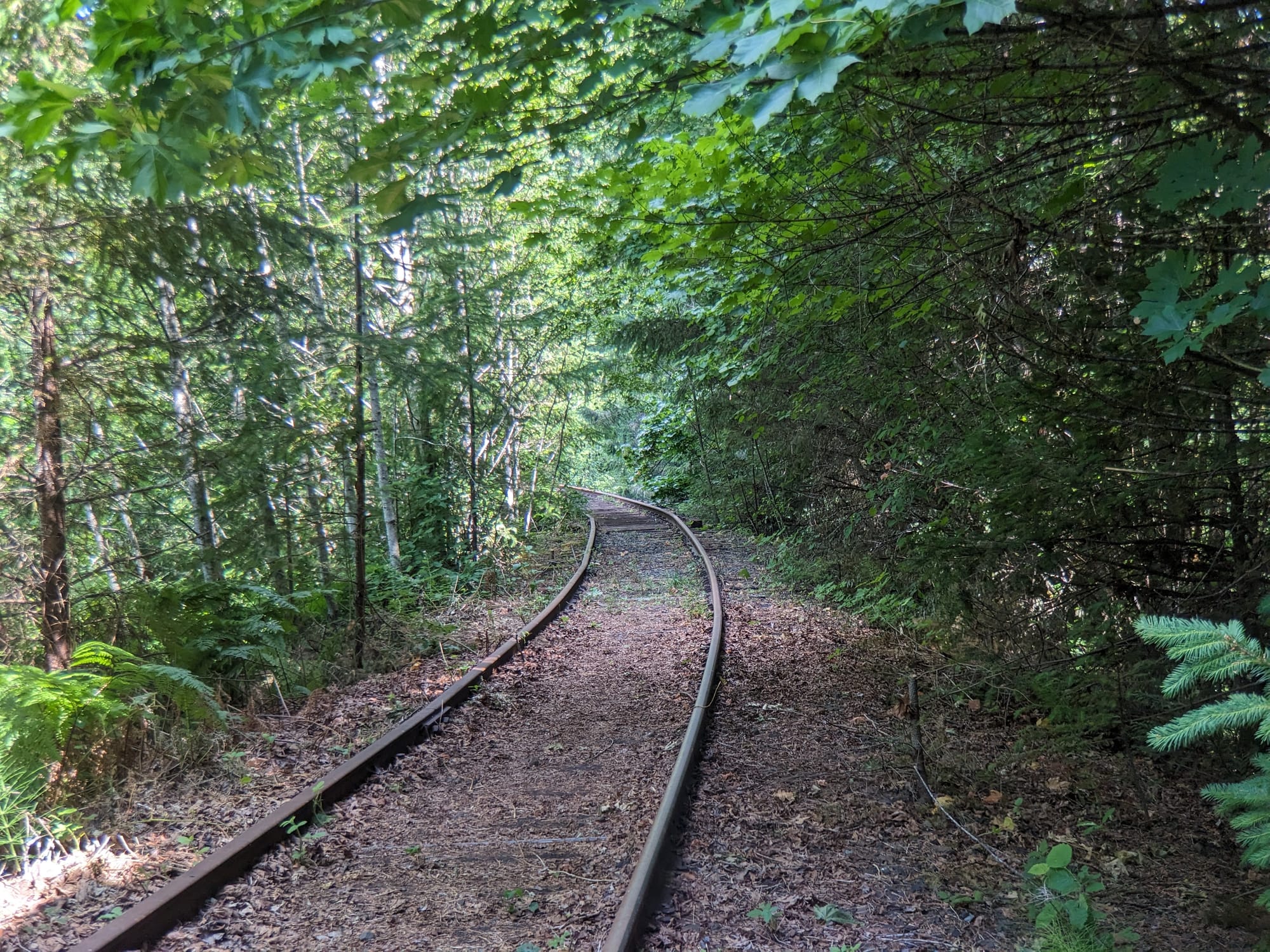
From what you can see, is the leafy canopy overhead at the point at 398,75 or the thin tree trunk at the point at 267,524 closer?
the leafy canopy overhead at the point at 398,75

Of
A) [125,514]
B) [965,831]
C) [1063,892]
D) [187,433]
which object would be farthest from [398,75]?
[125,514]

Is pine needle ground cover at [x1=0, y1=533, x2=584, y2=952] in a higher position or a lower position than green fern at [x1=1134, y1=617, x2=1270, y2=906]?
lower

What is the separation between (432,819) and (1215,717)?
4.00 metres

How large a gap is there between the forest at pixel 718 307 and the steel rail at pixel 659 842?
5.91ft

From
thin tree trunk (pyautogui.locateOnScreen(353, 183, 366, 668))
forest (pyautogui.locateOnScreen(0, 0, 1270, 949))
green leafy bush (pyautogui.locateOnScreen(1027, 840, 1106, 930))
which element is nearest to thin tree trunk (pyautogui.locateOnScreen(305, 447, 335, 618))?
forest (pyautogui.locateOnScreen(0, 0, 1270, 949))

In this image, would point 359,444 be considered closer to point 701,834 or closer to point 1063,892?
point 701,834

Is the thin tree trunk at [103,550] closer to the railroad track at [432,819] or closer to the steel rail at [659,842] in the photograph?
the railroad track at [432,819]

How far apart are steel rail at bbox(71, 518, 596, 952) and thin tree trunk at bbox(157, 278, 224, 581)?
2.16 meters

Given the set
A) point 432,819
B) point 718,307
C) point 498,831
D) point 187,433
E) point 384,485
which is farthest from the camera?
point 384,485

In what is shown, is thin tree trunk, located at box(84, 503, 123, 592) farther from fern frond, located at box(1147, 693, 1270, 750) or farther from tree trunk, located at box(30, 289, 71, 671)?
fern frond, located at box(1147, 693, 1270, 750)

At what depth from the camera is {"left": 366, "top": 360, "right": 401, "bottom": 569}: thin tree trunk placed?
842 cm

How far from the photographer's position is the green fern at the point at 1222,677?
2.14 meters

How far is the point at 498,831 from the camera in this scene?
438cm

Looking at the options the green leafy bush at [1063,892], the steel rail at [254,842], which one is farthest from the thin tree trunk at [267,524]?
the green leafy bush at [1063,892]
